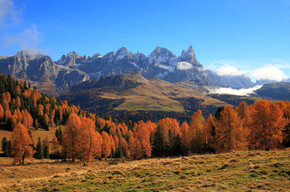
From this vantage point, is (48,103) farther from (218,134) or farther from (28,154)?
(218,134)

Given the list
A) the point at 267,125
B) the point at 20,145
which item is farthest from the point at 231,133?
the point at 20,145

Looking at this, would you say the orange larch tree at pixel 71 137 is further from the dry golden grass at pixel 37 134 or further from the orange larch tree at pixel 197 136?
the dry golden grass at pixel 37 134

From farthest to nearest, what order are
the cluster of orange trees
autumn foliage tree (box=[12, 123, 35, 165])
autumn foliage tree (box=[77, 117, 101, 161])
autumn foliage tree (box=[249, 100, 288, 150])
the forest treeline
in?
autumn foliage tree (box=[77, 117, 101, 161]), autumn foliage tree (box=[12, 123, 35, 165]), the forest treeline, the cluster of orange trees, autumn foliage tree (box=[249, 100, 288, 150])

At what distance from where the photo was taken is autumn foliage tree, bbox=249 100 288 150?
41.9 metres

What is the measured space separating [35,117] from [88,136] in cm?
8376

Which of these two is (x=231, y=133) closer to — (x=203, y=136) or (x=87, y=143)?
(x=203, y=136)

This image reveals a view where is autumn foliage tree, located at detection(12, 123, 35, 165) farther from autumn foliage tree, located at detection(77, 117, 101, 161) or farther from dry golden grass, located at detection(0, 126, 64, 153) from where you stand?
dry golden grass, located at detection(0, 126, 64, 153)

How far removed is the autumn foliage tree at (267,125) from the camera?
41875 mm

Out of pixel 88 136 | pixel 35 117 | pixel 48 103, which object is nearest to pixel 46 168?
pixel 88 136

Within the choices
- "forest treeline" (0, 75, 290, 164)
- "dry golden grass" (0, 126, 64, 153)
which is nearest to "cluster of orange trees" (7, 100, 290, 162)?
"forest treeline" (0, 75, 290, 164)

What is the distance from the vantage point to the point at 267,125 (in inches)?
1672

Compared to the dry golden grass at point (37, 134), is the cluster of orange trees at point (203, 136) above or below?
above

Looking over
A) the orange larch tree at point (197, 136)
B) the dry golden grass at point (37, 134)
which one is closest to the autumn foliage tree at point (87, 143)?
the orange larch tree at point (197, 136)

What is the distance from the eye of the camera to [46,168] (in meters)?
46.0
